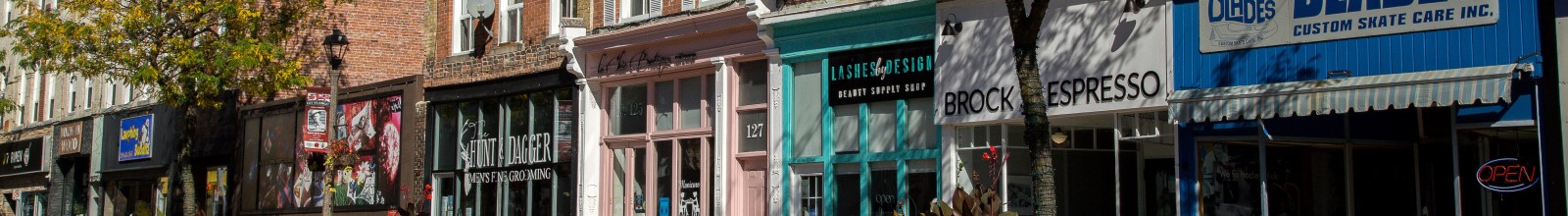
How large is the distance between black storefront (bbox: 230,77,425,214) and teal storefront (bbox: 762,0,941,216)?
272 inches

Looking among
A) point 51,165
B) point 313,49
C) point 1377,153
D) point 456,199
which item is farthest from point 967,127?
point 51,165

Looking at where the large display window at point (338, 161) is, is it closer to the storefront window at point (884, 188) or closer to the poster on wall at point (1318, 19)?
the storefront window at point (884, 188)

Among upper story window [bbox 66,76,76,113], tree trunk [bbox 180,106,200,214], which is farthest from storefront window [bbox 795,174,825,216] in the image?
upper story window [bbox 66,76,76,113]

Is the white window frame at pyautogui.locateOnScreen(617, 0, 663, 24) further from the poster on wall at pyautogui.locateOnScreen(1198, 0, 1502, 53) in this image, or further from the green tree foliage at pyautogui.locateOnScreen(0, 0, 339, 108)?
the poster on wall at pyautogui.locateOnScreen(1198, 0, 1502, 53)

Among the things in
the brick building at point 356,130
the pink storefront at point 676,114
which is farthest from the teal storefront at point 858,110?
the brick building at point 356,130

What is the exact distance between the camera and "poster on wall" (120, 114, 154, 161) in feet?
108

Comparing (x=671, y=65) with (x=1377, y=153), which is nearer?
(x=1377, y=153)

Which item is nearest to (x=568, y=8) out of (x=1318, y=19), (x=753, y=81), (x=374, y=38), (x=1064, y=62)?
(x=753, y=81)

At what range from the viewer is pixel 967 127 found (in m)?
17.8

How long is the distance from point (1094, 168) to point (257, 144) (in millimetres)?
16464

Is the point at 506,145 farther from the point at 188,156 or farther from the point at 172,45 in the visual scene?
the point at 188,156

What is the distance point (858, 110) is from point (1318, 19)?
596 cm

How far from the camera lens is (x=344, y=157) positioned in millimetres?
27047

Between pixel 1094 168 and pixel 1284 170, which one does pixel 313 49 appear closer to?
pixel 1094 168
